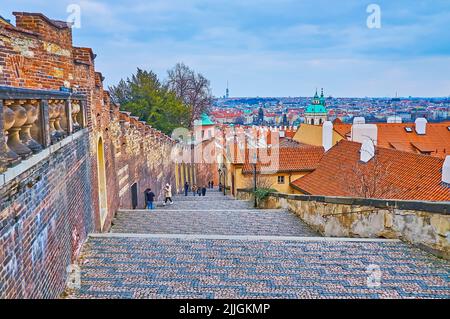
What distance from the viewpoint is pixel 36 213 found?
14.0 ft

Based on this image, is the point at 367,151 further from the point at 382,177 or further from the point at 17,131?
the point at 17,131

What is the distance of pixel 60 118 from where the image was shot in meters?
6.15

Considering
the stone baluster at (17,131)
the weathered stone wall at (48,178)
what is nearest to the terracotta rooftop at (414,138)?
the weathered stone wall at (48,178)

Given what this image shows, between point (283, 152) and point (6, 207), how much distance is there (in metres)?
20.4

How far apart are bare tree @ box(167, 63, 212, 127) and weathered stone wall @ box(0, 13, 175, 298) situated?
33.4 m

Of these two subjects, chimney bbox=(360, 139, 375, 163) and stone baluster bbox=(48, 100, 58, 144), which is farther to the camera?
chimney bbox=(360, 139, 375, 163)

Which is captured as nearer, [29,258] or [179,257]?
[29,258]

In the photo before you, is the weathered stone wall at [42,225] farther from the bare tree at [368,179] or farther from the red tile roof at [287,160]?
the red tile roof at [287,160]

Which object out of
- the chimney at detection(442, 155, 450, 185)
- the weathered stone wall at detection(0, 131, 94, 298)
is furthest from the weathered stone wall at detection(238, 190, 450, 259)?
the weathered stone wall at detection(0, 131, 94, 298)

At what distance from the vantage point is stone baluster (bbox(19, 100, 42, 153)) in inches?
173

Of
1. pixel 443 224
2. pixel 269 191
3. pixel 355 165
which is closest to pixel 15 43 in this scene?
pixel 443 224

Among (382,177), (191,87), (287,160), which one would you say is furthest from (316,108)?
(382,177)

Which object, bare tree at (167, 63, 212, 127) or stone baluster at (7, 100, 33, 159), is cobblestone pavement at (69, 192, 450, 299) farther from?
bare tree at (167, 63, 212, 127)
